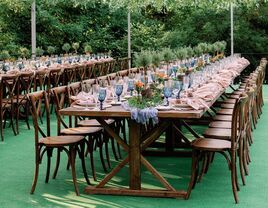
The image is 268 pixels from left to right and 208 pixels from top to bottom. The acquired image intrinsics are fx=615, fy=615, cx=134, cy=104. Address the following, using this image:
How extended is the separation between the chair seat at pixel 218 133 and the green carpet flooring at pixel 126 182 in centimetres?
41

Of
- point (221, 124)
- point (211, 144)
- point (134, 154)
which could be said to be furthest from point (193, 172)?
point (221, 124)

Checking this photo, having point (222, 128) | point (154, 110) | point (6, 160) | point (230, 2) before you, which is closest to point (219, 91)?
point (222, 128)

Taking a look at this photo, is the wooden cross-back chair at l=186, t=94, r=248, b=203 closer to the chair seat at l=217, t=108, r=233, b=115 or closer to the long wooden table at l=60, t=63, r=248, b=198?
the long wooden table at l=60, t=63, r=248, b=198

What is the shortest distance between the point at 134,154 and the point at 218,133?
1.10 meters

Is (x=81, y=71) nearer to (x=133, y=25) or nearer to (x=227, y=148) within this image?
(x=227, y=148)

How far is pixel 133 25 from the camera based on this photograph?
20281mm

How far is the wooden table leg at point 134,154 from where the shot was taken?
522cm

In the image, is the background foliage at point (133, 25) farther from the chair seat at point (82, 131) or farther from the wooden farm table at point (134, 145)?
the wooden farm table at point (134, 145)

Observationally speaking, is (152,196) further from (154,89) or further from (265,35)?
(265,35)

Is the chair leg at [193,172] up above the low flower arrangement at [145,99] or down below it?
below

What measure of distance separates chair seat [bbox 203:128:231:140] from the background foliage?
9.60 meters

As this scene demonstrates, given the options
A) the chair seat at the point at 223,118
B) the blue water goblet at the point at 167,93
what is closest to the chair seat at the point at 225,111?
the chair seat at the point at 223,118

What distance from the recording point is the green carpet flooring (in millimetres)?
5066

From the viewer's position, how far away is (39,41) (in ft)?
62.0
